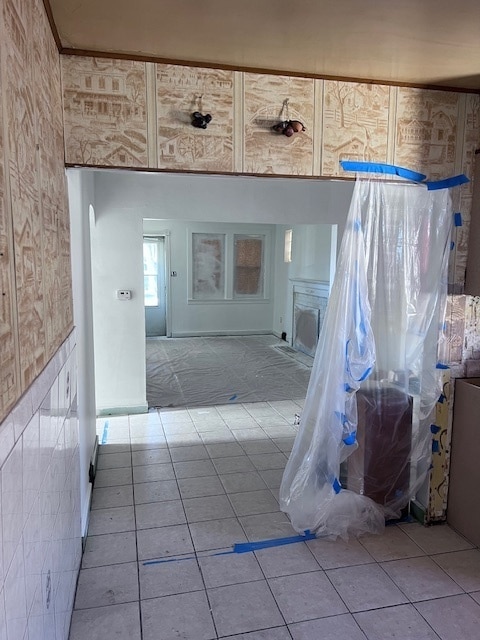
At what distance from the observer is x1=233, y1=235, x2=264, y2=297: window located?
8000 mm

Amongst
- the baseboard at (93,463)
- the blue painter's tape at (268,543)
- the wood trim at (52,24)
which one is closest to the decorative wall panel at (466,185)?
the blue painter's tape at (268,543)

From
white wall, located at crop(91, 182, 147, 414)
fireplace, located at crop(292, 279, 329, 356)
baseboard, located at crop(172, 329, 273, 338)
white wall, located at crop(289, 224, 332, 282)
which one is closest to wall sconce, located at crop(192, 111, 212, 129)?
white wall, located at crop(91, 182, 147, 414)

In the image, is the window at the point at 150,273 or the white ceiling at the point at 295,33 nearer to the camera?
the white ceiling at the point at 295,33

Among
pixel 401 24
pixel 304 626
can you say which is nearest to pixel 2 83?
pixel 401 24

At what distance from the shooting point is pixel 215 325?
816cm

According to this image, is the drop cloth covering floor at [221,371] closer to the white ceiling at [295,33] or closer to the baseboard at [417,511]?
the baseboard at [417,511]

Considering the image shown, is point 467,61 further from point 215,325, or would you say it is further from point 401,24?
point 215,325

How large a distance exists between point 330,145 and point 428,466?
171 centimetres

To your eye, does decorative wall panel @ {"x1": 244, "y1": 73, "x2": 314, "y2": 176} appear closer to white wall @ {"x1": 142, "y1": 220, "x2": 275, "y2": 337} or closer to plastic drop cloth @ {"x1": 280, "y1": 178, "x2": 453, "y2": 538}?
plastic drop cloth @ {"x1": 280, "y1": 178, "x2": 453, "y2": 538}

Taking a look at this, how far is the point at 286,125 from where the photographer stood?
6.30 ft

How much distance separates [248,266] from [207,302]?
3.22 ft

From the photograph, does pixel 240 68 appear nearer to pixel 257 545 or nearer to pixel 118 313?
pixel 257 545

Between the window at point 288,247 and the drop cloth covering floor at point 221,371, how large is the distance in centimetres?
142

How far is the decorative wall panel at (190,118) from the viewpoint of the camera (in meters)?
1.84
